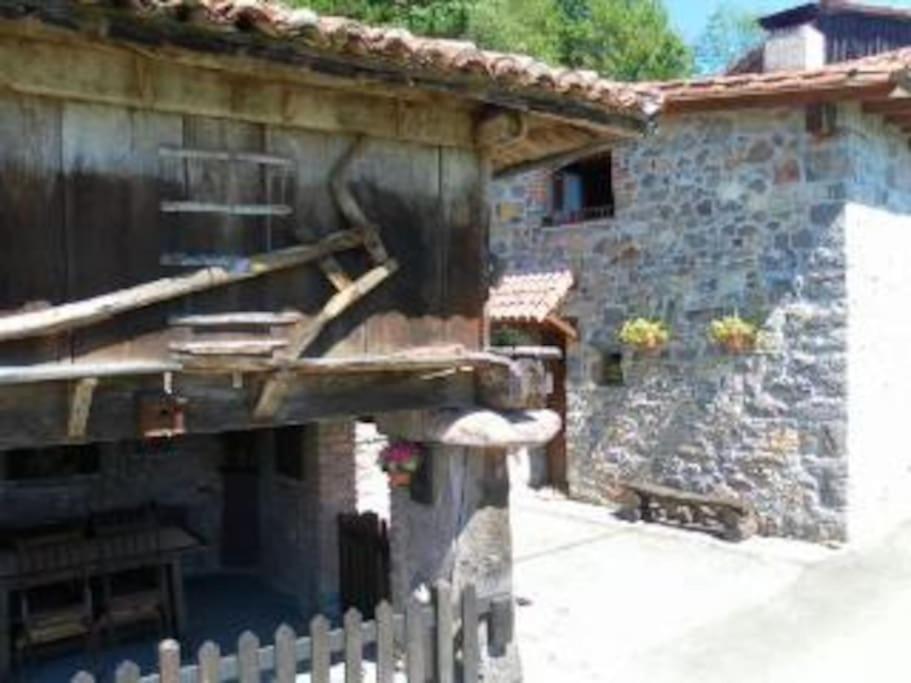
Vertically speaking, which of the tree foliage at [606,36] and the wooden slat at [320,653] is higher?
the tree foliage at [606,36]

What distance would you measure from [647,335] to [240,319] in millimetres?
7543

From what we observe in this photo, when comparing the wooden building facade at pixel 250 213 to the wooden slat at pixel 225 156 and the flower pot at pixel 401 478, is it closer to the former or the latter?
the wooden slat at pixel 225 156

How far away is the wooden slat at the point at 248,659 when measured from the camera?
15.0 ft

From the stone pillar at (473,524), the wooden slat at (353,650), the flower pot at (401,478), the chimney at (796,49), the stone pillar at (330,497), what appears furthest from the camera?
the chimney at (796,49)

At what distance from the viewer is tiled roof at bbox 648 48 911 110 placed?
9.35 metres

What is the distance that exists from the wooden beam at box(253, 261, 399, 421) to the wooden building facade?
12mm

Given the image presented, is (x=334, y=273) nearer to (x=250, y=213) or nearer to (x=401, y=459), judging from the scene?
(x=250, y=213)

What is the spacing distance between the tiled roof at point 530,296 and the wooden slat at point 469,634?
7.20 metres

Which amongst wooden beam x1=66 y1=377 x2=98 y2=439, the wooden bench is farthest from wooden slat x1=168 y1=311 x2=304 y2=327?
the wooden bench

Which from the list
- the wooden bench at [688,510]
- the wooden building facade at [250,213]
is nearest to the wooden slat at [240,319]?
the wooden building facade at [250,213]

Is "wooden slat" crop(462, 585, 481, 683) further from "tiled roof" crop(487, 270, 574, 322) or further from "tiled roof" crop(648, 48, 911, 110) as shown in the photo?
"tiled roof" crop(487, 270, 574, 322)

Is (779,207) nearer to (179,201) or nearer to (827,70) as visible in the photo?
(827,70)

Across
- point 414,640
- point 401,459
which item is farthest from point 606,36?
point 414,640

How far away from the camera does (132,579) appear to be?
8.36m
